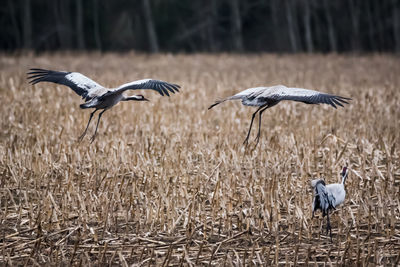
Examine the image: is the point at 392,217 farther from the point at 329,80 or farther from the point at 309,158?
the point at 329,80

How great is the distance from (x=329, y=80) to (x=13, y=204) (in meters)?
12.7

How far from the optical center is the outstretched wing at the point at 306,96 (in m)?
5.73

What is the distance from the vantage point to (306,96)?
5953 mm

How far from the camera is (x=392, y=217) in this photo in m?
4.74

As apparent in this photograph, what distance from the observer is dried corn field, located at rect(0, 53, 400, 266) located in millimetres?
4316

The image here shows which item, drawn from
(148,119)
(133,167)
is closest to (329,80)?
(148,119)

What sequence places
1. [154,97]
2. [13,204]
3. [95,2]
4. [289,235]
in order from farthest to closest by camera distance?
1. [95,2]
2. [154,97]
3. [13,204]
4. [289,235]

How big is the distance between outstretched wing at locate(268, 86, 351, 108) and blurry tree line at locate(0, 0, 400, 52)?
31.0 metres

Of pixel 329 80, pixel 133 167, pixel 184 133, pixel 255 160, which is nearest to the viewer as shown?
Result: pixel 133 167

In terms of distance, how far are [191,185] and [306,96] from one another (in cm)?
155

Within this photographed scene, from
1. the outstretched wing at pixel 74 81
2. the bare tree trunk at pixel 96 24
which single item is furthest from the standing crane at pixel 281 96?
the bare tree trunk at pixel 96 24

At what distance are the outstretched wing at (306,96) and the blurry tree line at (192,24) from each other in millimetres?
31014

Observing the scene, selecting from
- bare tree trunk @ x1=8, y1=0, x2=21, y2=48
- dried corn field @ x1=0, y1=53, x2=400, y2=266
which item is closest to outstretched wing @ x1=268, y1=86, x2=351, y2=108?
dried corn field @ x1=0, y1=53, x2=400, y2=266

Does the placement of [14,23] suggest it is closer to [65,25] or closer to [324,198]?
[65,25]
